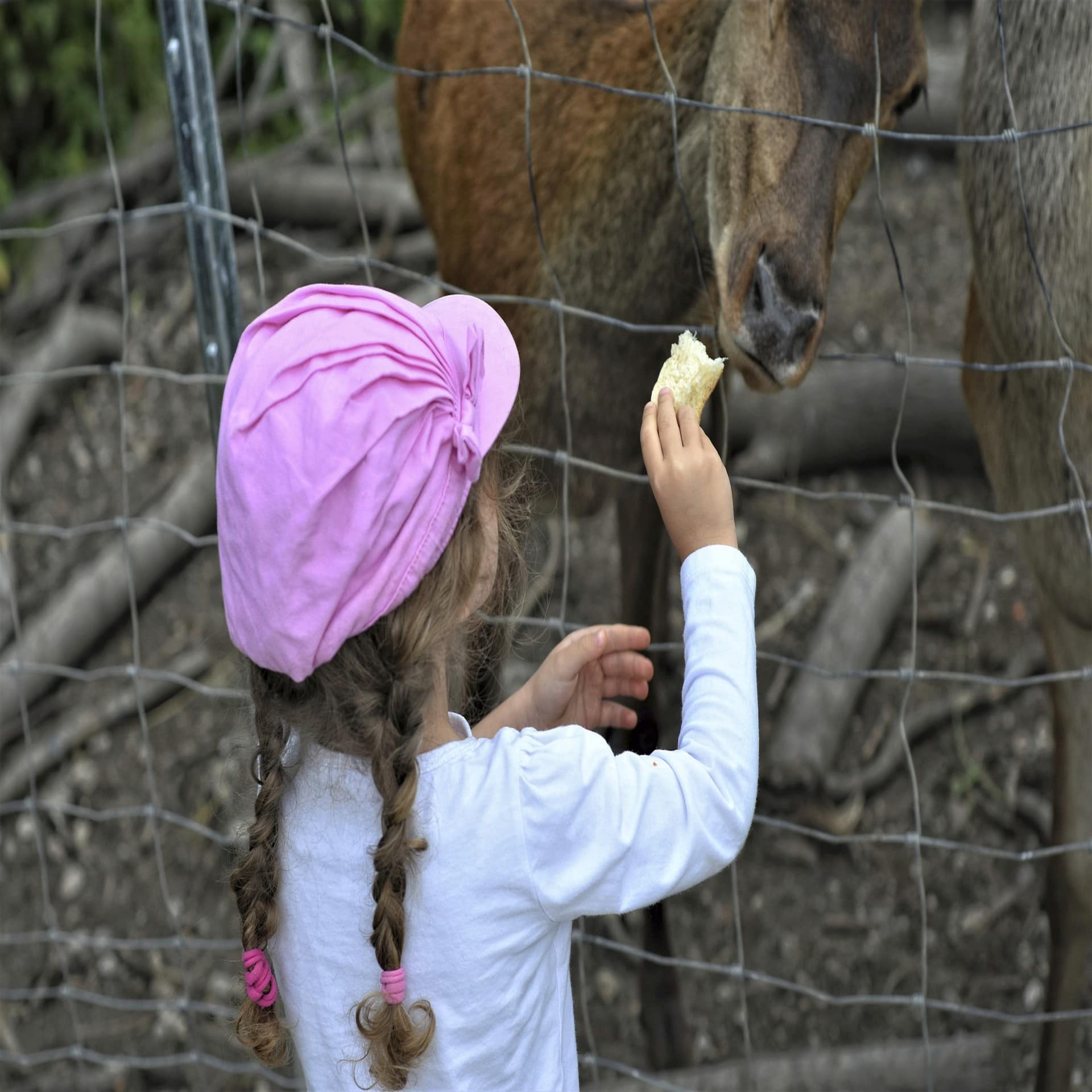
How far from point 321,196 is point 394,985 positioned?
461 cm

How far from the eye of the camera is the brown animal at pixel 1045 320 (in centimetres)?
220

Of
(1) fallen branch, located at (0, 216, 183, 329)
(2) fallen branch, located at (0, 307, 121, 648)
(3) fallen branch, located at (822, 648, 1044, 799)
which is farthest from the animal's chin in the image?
(1) fallen branch, located at (0, 216, 183, 329)

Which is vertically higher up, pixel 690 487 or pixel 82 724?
pixel 690 487

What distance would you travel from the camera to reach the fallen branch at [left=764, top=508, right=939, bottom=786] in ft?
12.0

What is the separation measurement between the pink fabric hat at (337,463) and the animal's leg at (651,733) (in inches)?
66.1

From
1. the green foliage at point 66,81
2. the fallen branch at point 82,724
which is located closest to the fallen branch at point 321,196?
the green foliage at point 66,81

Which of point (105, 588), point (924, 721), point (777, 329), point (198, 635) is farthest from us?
point (198, 635)

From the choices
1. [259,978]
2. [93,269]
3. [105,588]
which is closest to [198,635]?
[105,588]

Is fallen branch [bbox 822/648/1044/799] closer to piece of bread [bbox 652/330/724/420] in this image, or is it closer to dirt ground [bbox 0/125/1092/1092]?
dirt ground [bbox 0/125/1092/1092]

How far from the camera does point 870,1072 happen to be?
283 cm

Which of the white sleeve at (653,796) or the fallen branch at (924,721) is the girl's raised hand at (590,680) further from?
the fallen branch at (924,721)

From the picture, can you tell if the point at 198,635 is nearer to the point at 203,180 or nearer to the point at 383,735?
the point at 203,180

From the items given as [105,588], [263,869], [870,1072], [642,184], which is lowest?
[870,1072]

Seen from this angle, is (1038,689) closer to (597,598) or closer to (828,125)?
(597,598)
